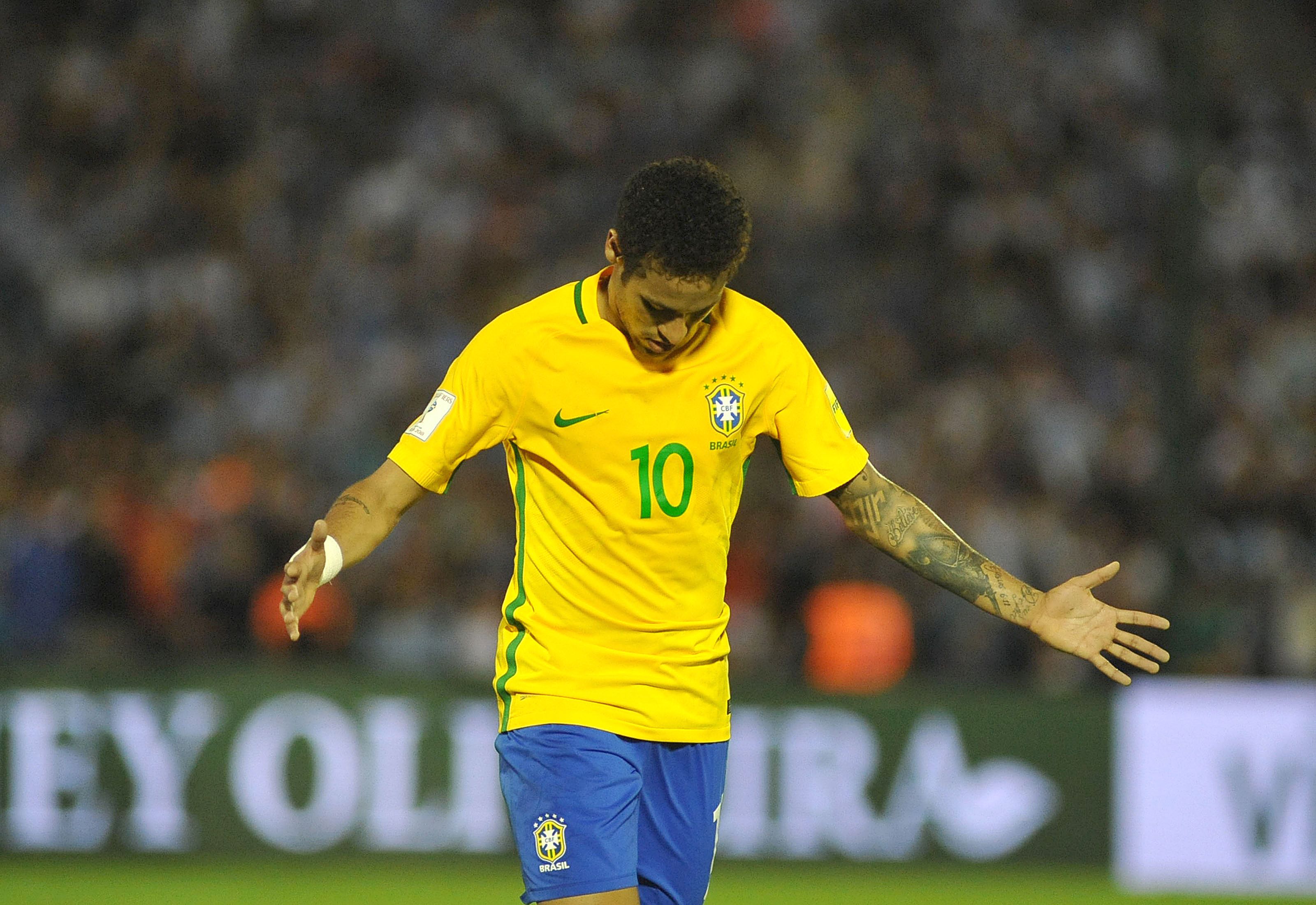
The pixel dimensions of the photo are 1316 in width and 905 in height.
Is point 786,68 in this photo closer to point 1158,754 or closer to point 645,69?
point 645,69

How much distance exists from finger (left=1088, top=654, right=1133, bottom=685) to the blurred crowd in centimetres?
553

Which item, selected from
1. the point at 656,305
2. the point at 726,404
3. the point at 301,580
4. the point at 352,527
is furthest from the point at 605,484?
the point at 301,580

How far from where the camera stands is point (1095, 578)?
4.09 metres

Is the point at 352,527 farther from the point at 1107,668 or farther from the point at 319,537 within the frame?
the point at 1107,668

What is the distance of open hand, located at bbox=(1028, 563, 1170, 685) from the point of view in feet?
13.3

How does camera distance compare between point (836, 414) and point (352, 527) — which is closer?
point (352, 527)

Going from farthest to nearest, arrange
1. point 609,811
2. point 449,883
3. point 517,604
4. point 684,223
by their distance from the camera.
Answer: point 449,883 < point 517,604 < point 609,811 < point 684,223

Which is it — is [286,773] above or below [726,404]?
below

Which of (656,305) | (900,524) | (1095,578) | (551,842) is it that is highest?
(656,305)

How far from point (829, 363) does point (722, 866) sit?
14.1ft

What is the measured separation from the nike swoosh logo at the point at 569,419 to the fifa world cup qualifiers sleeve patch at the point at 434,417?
25cm

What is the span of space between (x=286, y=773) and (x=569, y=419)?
18.9 feet

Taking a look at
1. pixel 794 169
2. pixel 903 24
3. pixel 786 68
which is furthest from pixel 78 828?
pixel 903 24

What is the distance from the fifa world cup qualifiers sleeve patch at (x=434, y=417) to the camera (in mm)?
4121
